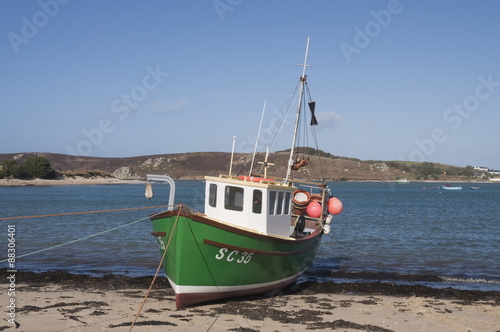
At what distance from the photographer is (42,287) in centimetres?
1681

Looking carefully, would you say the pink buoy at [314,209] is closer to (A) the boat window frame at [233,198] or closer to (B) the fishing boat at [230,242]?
(B) the fishing boat at [230,242]

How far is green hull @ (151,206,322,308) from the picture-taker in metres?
13.5

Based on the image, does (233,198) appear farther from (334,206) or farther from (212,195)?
(334,206)

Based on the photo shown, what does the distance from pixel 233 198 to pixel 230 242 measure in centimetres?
212

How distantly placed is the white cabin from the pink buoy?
4.63m

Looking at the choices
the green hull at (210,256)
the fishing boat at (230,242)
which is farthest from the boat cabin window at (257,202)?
the green hull at (210,256)

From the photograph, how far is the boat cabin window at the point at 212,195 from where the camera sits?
52.9 feet

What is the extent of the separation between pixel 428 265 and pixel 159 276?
1232 cm

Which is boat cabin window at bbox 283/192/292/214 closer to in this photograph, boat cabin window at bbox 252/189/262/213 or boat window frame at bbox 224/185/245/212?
boat cabin window at bbox 252/189/262/213

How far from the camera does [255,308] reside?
14.3 metres

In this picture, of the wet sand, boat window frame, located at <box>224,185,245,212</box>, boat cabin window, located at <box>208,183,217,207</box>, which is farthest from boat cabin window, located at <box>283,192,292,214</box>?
the wet sand

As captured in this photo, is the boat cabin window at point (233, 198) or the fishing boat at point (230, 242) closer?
the fishing boat at point (230, 242)

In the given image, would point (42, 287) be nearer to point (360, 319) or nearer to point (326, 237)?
point (360, 319)

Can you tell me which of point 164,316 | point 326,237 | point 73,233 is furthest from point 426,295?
point 73,233
